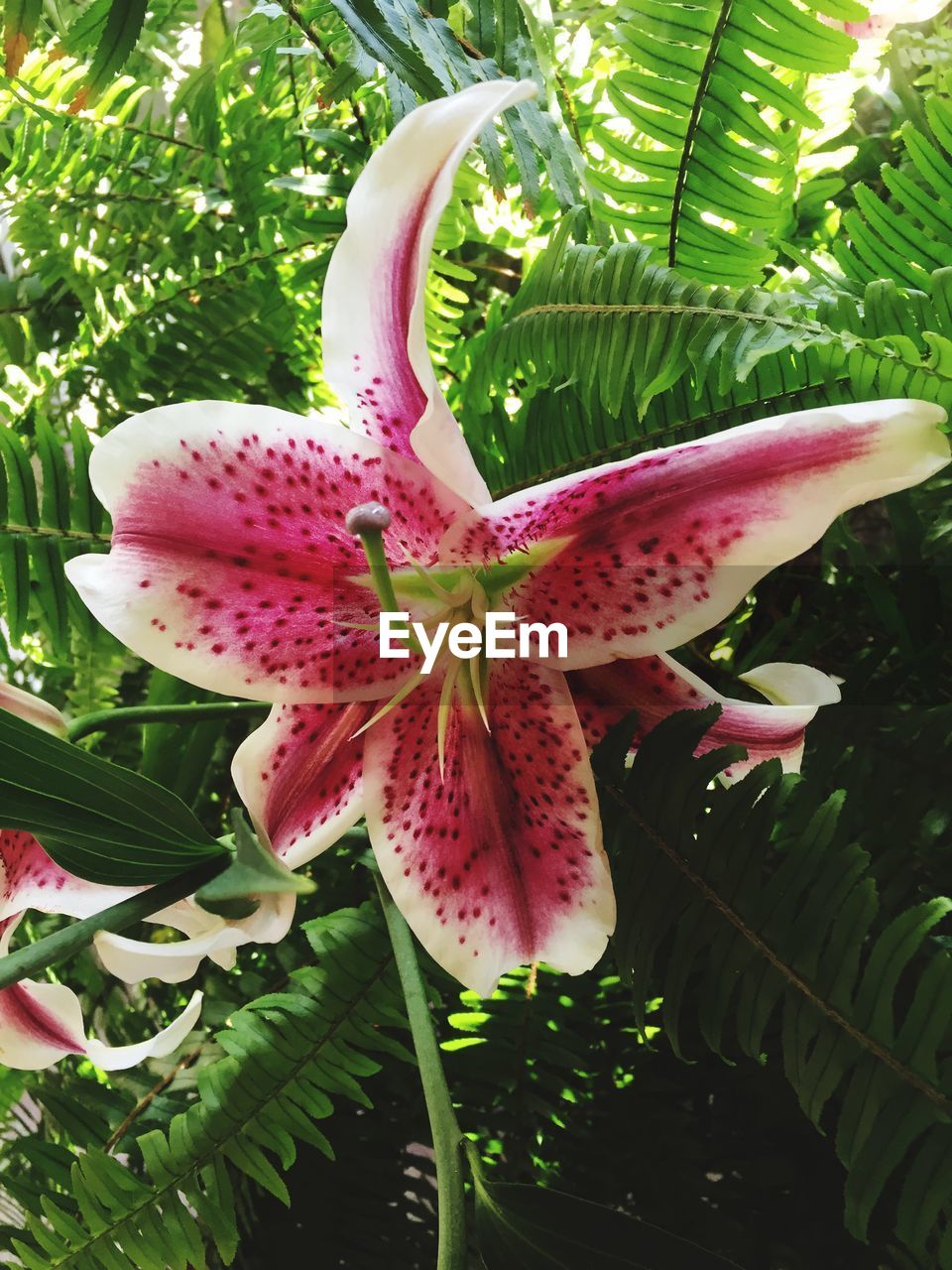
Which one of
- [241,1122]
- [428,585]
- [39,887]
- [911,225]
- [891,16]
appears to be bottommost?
[241,1122]

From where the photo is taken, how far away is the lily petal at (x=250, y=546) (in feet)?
0.98

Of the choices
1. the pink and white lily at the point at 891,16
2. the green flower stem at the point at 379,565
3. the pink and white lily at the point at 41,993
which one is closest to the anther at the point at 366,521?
the green flower stem at the point at 379,565

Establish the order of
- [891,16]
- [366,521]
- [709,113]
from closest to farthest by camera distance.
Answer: [366,521], [709,113], [891,16]

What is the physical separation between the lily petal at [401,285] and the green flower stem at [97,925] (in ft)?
0.54

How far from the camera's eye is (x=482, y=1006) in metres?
0.50

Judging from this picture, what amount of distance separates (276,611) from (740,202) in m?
0.27

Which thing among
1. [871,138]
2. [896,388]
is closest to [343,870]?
[896,388]

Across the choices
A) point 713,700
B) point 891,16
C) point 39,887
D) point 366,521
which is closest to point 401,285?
point 366,521

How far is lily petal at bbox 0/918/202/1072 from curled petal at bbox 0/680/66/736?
3.6 inches

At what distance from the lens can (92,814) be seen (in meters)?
0.31

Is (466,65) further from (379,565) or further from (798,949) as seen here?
(798,949)

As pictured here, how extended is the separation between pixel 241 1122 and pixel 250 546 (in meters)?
0.28

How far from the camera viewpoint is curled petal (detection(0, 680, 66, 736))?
411mm

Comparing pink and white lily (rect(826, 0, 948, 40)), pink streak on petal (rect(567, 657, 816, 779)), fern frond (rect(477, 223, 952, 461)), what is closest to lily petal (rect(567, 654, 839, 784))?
pink streak on petal (rect(567, 657, 816, 779))
